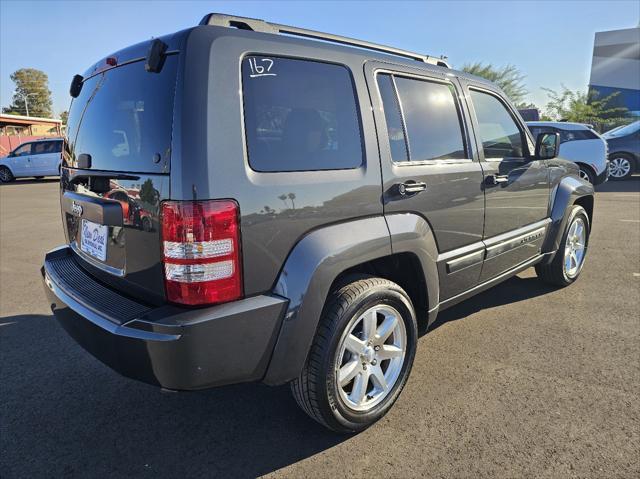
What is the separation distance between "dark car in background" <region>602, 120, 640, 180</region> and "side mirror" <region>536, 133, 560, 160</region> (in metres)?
12.2

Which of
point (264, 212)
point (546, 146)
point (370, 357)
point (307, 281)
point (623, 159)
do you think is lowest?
point (370, 357)

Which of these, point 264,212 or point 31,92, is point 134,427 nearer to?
point 264,212

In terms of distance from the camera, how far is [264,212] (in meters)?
1.89

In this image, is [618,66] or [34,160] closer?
[34,160]

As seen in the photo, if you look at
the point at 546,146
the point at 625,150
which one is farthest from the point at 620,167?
the point at 546,146

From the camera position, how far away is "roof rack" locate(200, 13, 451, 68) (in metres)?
2.00

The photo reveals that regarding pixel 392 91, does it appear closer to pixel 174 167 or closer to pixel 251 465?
pixel 174 167

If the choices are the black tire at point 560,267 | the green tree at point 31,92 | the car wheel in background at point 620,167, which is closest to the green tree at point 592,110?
the car wheel in background at point 620,167

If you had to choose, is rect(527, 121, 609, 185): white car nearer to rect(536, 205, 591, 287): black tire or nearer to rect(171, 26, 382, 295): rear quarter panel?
rect(536, 205, 591, 287): black tire

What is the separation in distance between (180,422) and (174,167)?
148cm

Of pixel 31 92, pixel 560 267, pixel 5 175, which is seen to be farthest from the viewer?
pixel 31 92

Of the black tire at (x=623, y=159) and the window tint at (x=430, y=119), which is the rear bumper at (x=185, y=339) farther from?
the black tire at (x=623, y=159)

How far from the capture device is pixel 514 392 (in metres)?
2.66

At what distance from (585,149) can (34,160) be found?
19530 millimetres
